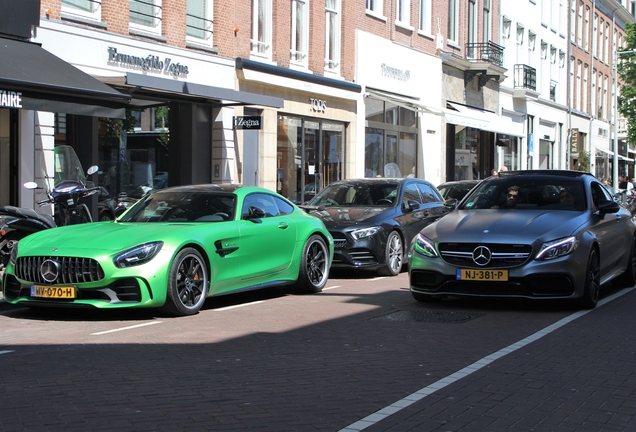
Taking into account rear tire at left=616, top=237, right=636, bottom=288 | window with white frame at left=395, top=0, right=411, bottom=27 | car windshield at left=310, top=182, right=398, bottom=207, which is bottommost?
rear tire at left=616, top=237, right=636, bottom=288

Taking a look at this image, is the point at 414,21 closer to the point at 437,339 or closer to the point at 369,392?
the point at 437,339

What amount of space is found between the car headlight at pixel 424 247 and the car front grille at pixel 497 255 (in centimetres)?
29

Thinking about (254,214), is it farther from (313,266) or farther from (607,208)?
(607,208)

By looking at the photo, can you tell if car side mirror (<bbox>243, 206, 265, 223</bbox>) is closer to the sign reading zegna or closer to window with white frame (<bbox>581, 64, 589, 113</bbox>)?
the sign reading zegna

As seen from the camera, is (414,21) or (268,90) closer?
(268,90)

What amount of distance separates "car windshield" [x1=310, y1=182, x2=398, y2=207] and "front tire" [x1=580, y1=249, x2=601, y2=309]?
5099 mm

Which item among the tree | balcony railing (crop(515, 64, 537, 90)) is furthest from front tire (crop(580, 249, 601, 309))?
the tree

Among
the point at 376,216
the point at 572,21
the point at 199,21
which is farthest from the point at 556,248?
the point at 572,21

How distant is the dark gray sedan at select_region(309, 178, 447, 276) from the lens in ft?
44.7

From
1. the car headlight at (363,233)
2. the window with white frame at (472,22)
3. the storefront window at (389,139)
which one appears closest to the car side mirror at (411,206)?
the car headlight at (363,233)

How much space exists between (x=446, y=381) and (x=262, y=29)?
18702mm

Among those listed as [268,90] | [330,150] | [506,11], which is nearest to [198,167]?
[268,90]

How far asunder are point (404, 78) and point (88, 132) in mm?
16162

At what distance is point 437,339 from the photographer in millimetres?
8078
